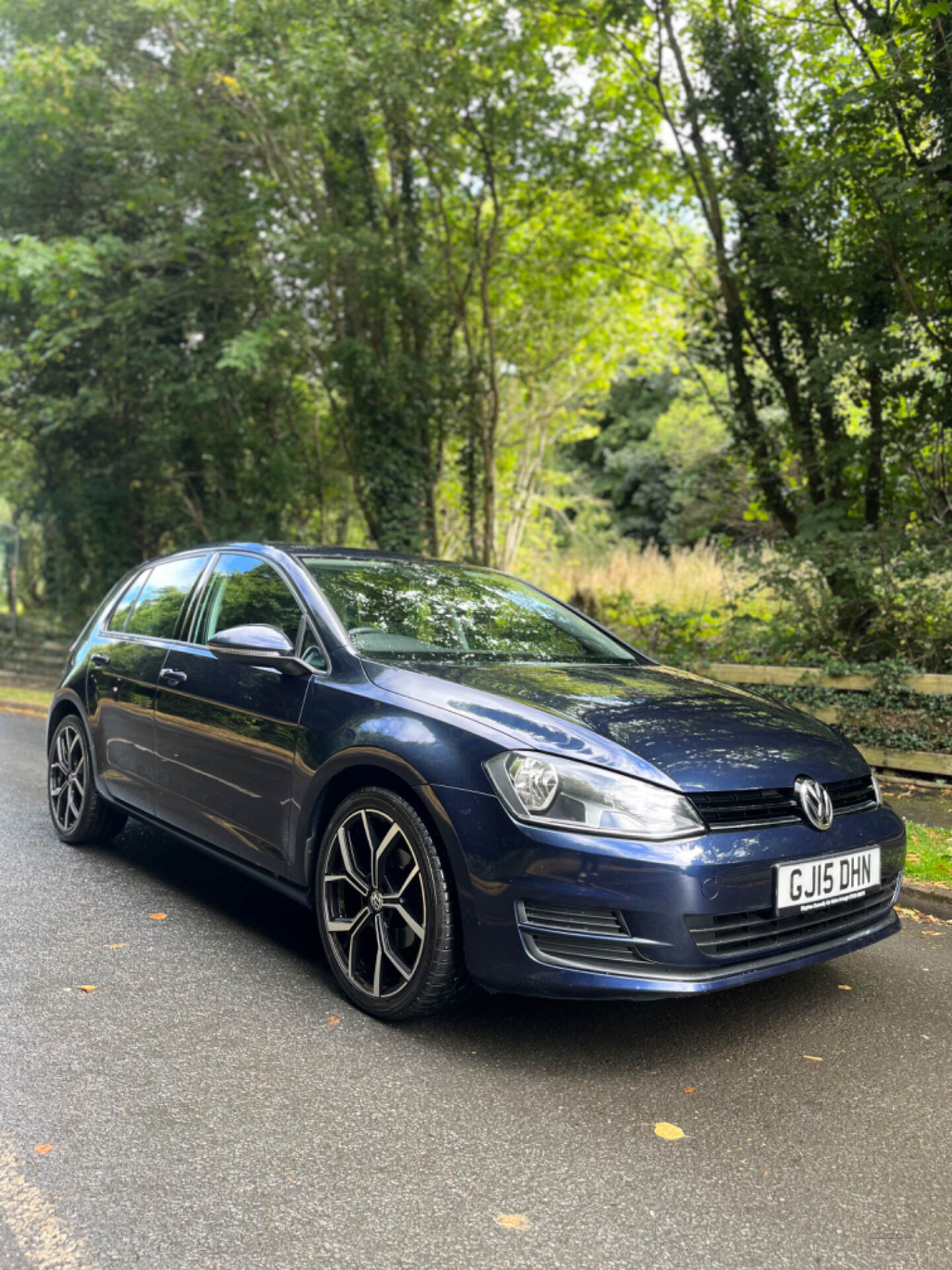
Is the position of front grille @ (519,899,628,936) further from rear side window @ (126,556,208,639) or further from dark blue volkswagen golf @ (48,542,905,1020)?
rear side window @ (126,556,208,639)

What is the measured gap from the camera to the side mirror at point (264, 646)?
12.7ft

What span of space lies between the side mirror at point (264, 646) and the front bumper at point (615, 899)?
0.99 meters

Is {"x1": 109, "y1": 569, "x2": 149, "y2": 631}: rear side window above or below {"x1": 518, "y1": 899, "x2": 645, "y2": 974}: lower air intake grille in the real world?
above

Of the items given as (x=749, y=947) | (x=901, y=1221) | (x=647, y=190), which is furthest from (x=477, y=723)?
(x=647, y=190)

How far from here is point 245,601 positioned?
4496mm

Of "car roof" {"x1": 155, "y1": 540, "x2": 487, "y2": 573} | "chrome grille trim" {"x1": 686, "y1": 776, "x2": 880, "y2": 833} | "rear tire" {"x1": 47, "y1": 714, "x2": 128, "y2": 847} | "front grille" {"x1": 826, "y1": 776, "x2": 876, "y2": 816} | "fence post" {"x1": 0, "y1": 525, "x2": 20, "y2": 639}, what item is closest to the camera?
"chrome grille trim" {"x1": 686, "y1": 776, "x2": 880, "y2": 833}

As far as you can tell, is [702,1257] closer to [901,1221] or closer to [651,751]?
[901,1221]

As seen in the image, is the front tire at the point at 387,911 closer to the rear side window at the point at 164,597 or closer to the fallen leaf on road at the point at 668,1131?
the fallen leaf on road at the point at 668,1131

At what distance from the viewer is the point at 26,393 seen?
1775cm

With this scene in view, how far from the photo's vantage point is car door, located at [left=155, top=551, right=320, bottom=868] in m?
3.89

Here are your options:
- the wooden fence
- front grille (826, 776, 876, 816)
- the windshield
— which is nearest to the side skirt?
the windshield

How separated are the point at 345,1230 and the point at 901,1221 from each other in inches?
49.4

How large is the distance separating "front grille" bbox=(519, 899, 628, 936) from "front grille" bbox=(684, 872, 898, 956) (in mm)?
202

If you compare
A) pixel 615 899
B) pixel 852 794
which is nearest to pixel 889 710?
pixel 852 794
